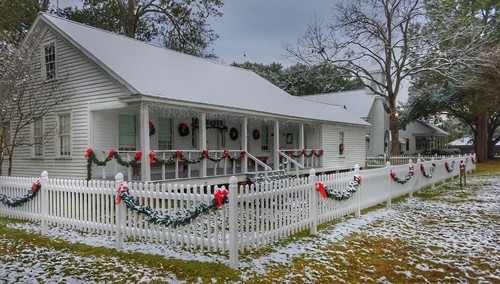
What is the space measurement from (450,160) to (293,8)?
13965 mm

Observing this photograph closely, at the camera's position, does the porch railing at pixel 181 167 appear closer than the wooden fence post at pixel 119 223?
No

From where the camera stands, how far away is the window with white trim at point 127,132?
43.4 feet

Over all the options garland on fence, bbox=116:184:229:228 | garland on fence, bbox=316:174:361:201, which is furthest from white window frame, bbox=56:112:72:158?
garland on fence, bbox=316:174:361:201

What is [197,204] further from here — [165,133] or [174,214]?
[165,133]

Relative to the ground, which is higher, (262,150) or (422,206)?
(262,150)

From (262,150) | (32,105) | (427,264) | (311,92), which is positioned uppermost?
(311,92)


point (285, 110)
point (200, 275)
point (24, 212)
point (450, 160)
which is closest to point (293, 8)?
point (285, 110)

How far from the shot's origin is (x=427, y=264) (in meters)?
5.81

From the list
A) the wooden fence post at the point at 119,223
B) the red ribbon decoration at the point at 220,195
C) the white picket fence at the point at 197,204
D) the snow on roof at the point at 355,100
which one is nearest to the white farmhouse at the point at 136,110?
the white picket fence at the point at 197,204

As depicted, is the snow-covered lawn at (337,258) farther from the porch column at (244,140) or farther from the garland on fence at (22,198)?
the porch column at (244,140)

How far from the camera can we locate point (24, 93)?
13.5m

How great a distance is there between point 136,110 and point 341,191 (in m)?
8.50

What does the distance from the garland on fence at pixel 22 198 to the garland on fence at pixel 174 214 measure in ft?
9.39

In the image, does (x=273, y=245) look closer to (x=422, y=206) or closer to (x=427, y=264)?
(x=427, y=264)
